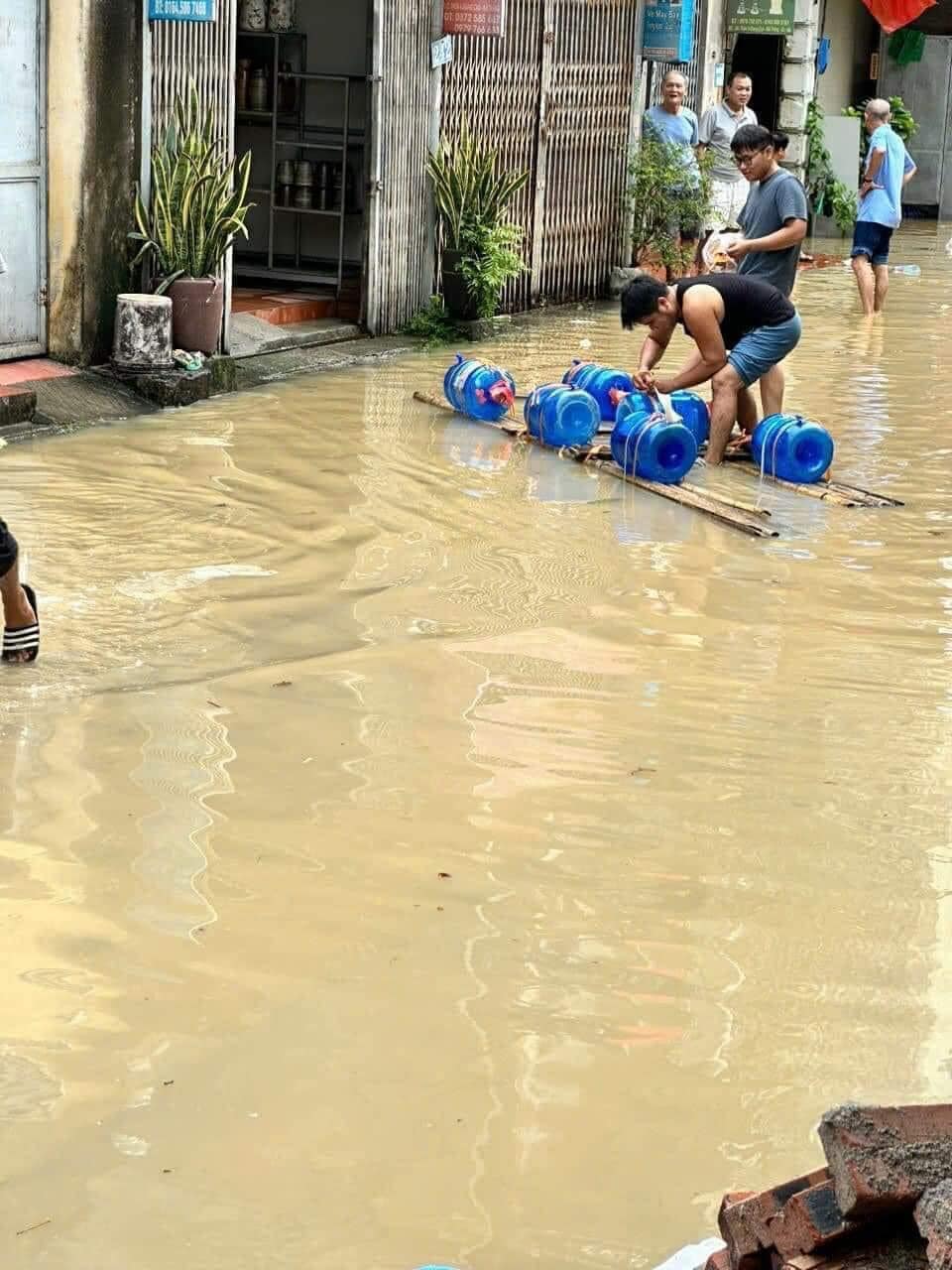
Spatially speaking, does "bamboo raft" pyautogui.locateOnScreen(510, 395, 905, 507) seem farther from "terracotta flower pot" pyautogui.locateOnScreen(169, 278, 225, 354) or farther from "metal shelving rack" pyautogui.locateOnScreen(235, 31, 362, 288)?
"metal shelving rack" pyautogui.locateOnScreen(235, 31, 362, 288)

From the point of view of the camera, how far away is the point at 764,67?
23.4 metres

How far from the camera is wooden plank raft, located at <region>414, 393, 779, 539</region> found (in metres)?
8.66

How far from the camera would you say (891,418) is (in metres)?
11.7

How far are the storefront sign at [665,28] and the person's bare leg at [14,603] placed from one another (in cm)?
1276

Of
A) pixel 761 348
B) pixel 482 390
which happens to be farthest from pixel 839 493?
pixel 482 390

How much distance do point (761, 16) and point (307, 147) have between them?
723 centimetres

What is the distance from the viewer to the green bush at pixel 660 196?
682 inches

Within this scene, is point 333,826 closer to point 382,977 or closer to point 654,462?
point 382,977

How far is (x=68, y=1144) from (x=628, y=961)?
4.53 ft

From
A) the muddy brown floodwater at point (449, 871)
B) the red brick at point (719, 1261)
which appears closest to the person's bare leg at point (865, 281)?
the muddy brown floodwater at point (449, 871)

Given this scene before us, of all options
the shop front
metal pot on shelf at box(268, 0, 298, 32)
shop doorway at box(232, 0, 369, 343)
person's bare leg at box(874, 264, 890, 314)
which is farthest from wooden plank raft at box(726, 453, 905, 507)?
person's bare leg at box(874, 264, 890, 314)

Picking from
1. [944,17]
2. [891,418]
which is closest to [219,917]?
[891,418]

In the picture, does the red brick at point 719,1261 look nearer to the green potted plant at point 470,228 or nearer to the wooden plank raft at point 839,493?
the wooden plank raft at point 839,493

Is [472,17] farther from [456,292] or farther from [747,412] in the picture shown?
[747,412]
